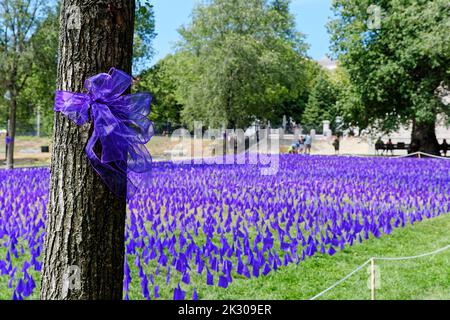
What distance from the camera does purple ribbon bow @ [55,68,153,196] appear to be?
2770 mm

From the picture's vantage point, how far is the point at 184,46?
127 feet

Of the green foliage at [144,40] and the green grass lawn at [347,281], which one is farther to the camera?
the green foliage at [144,40]

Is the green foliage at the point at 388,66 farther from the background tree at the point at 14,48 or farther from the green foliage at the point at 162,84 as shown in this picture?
the background tree at the point at 14,48

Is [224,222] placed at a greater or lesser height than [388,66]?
lesser

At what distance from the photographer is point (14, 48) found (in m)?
23.5

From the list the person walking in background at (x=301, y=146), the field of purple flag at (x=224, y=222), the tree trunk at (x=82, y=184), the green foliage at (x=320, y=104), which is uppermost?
the green foliage at (x=320, y=104)

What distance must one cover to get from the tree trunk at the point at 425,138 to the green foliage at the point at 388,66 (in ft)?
4.85

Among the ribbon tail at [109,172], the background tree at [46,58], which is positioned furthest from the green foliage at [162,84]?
the ribbon tail at [109,172]

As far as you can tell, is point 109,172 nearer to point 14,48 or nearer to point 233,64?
point 14,48

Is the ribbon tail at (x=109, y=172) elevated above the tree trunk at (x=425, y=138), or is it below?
below

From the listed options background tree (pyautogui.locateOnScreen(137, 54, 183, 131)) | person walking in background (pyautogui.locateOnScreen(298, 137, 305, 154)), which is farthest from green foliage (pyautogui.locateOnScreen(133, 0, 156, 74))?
person walking in background (pyautogui.locateOnScreen(298, 137, 305, 154))

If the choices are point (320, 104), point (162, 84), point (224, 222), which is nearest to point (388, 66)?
point (162, 84)

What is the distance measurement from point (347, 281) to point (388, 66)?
1017 inches

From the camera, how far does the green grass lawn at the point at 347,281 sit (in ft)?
17.2
